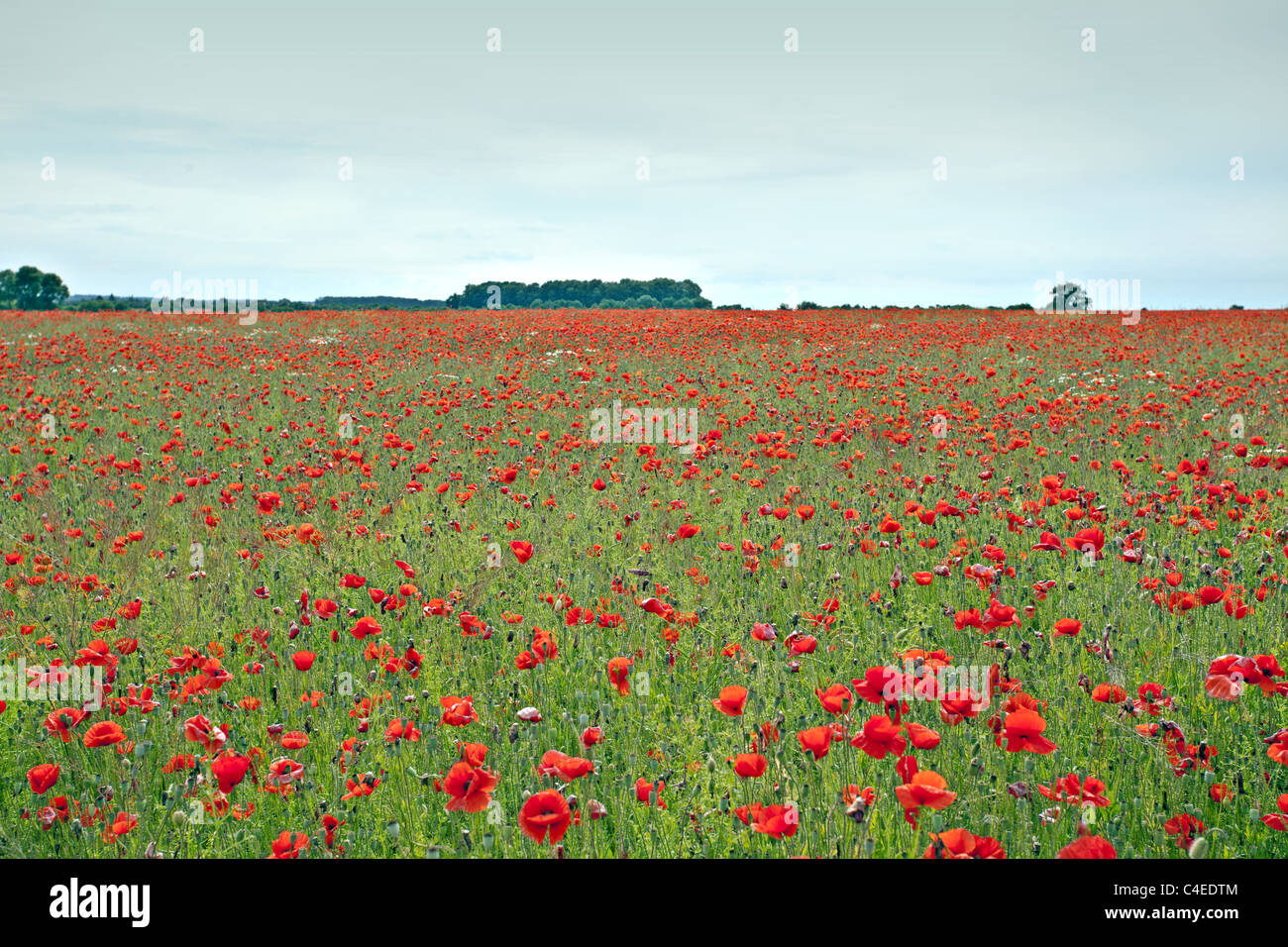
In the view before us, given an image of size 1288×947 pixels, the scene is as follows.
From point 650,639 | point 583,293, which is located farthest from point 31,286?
point 650,639

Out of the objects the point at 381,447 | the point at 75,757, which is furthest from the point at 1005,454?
the point at 75,757

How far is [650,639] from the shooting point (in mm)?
4340

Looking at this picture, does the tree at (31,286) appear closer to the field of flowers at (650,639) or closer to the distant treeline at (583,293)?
the distant treeline at (583,293)

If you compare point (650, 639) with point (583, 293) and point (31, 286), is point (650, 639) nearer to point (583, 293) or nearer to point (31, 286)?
point (583, 293)

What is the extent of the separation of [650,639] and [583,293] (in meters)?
42.2

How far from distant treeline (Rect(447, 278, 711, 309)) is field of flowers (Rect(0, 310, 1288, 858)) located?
106ft

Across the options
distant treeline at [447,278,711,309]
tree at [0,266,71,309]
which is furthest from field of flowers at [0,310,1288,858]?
tree at [0,266,71,309]

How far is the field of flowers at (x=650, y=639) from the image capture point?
2.78 meters

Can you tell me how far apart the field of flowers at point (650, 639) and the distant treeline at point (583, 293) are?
32.3 meters

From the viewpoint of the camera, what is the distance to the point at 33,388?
12805 mm

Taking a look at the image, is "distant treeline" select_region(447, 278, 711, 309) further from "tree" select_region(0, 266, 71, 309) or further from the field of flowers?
"tree" select_region(0, 266, 71, 309)
